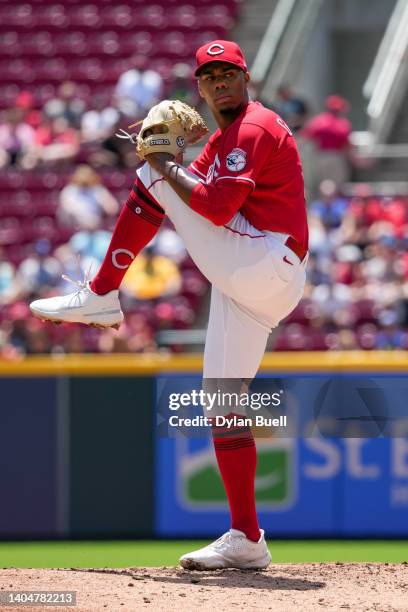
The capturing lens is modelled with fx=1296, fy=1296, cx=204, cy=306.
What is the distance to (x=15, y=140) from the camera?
12375 millimetres

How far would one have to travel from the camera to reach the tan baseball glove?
489cm

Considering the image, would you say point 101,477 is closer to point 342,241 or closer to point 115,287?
point 115,287

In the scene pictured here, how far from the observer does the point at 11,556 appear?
7.06 m

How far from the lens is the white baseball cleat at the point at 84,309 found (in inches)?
199

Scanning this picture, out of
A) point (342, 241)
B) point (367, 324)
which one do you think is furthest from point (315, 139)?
point (367, 324)

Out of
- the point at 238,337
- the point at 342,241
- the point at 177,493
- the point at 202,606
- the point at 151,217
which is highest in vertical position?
the point at 342,241

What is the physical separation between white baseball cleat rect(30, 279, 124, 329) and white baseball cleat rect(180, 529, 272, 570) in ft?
3.15

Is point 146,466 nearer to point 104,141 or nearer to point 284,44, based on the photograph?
point 104,141

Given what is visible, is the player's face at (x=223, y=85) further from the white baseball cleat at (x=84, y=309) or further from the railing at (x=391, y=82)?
the railing at (x=391, y=82)

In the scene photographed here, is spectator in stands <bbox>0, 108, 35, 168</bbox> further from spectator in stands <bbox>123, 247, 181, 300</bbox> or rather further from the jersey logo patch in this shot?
the jersey logo patch

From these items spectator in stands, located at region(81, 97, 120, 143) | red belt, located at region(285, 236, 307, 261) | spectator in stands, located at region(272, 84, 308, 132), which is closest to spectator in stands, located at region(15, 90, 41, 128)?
spectator in stands, located at region(81, 97, 120, 143)

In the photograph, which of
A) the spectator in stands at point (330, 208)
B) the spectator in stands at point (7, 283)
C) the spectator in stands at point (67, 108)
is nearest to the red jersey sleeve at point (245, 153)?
the spectator in stands at point (330, 208)

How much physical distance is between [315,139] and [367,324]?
222cm

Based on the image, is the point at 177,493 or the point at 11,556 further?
the point at 177,493
